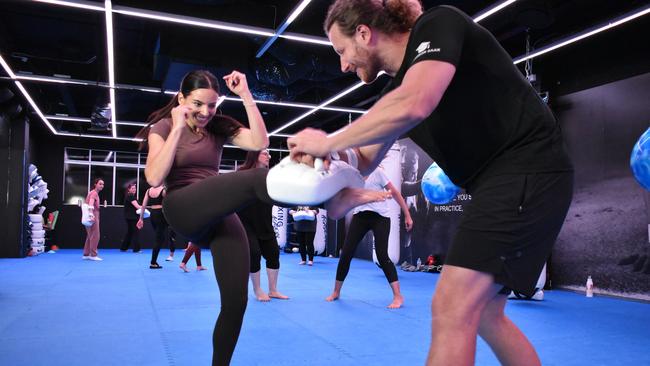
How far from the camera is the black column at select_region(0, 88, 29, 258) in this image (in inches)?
407

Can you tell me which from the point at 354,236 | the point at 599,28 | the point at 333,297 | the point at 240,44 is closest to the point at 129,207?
the point at 240,44

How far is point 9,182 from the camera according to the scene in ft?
34.3

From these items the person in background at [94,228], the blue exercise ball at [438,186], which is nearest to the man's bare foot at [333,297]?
the blue exercise ball at [438,186]

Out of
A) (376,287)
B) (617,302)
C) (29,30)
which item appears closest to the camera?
(617,302)

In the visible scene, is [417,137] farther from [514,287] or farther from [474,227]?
[514,287]

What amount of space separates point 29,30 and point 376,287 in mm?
7587

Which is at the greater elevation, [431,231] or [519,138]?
[519,138]

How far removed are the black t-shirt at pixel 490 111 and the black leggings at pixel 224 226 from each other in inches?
25.3

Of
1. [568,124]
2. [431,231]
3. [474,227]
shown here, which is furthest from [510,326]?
[431,231]

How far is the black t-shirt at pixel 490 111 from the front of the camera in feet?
4.31

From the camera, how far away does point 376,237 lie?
483 centimetres

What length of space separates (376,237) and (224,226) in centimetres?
295

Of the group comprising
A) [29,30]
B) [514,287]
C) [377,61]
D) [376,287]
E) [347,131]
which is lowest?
[376,287]

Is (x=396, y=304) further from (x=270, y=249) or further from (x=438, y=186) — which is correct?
(x=438, y=186)
